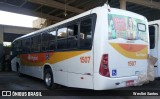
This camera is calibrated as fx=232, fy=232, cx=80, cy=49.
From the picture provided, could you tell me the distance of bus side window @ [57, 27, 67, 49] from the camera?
9116 mm

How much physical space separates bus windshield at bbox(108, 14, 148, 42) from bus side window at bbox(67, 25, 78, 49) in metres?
1.43

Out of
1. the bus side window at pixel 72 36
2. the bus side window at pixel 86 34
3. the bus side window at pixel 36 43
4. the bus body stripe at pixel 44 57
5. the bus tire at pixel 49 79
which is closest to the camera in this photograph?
the bus side window at pixel 86 34

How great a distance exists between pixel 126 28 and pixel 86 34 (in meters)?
1.37

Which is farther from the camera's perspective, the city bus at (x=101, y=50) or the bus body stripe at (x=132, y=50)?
the bus body stripe at (x=132, y=50)

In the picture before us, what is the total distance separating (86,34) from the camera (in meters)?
7.76

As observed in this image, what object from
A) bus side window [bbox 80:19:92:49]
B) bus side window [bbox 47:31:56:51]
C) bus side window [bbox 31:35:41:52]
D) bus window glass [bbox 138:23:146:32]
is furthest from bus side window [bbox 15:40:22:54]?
bus window glass [bbox 138:23:146:32]

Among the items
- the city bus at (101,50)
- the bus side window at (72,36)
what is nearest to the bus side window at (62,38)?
the city bus at (101,50)

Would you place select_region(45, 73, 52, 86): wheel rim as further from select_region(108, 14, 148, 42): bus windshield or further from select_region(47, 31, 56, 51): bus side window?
select_region(108, 14, 148, 42): bus windshield

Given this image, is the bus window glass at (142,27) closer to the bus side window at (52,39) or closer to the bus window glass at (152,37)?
the bus window glass at (152,37)

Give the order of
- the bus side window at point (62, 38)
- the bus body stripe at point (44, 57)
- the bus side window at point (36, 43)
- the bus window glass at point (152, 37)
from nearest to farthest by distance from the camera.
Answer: the bus body stripe at point (44, 57) < the bus side window at point (62, 38) < the bus window glass at point (152, 37) < the bus side window at point (36, 43)

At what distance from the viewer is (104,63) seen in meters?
7.11

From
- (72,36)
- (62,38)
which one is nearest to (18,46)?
(62,38)

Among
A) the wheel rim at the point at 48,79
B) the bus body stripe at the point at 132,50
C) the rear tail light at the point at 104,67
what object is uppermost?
the bus body stripe at the point at 132,50

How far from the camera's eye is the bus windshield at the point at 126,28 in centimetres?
746
